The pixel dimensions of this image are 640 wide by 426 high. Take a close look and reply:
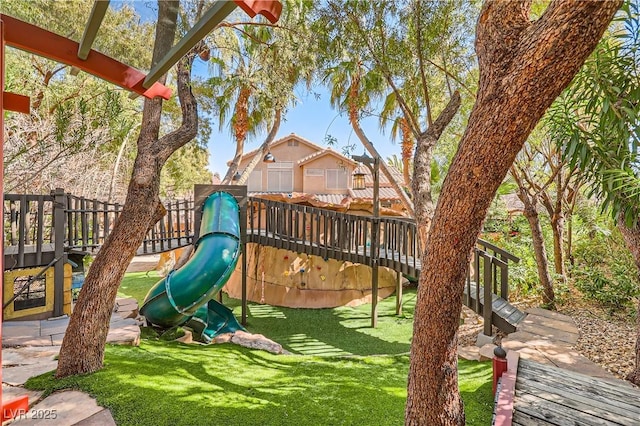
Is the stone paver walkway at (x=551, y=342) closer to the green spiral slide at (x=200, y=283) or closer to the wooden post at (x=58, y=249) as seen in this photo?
the green spiral slide at (x=200, y=283)

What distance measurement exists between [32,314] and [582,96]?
893cm

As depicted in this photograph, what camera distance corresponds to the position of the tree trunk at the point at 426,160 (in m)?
5.53

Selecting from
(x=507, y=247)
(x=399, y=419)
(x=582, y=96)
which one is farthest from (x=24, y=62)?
(x=507, y=247)

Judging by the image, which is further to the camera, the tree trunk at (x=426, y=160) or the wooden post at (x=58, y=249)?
the tree trunk at (x=426, y=160)

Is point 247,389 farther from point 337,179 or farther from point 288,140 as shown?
point 288,140

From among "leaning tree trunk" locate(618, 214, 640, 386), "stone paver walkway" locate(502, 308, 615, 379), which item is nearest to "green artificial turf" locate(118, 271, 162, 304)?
"stone paver walkway" locate(502, 308, 615, 379)

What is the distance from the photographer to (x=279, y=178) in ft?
51.2

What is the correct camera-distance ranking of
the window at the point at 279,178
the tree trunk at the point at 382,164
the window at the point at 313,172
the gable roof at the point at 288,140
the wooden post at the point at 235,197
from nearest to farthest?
the wooden post at the point at 235,197, the tree trunk at the point at 382,164, the window at the point at 313,172, the window at the point at 279,178, the gable roof at the point at 288,140

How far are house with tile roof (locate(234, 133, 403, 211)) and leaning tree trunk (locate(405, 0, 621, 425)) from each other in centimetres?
1193

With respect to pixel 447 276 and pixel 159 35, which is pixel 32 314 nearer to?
pixel 159 35

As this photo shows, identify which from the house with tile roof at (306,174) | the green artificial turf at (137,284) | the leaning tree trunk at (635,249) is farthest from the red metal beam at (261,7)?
the house with tile roof at (306,174)

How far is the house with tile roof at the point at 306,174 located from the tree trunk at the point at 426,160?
27.1 feet

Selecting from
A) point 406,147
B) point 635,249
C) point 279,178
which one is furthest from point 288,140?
point 635,249

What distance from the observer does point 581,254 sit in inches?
342
